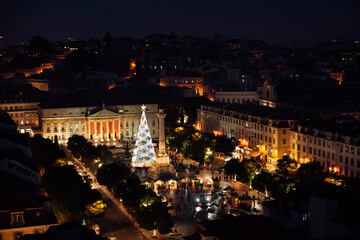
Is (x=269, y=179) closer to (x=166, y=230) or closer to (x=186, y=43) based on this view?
(x=166, y=230)

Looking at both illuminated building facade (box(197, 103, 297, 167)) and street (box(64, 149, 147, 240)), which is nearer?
street (box(64, 149, 147, 240))

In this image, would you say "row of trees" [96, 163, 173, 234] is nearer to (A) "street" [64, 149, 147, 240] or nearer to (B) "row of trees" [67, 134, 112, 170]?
(A) "street" [64, 149, 147, 240]

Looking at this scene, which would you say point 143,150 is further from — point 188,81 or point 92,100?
point 188,81

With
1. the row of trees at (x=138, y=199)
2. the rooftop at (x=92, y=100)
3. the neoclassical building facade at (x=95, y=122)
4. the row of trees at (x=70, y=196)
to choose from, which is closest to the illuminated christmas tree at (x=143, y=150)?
the row of trees at (x=138, y=199)

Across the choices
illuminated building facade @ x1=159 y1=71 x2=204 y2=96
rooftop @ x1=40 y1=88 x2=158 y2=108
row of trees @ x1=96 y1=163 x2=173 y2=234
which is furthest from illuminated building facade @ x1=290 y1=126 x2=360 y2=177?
illuminated building facade @ x1=159 y1=71 x2=204 y2=96

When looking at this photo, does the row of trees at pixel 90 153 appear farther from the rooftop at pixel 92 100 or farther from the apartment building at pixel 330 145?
the apartment building at pixel 330 145

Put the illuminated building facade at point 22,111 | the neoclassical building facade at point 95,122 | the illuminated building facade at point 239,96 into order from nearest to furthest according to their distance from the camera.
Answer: the neoclassical building facade at point 95,122
the illuminated building facade at point 22,111
the illuminated building facade at point 239,96
